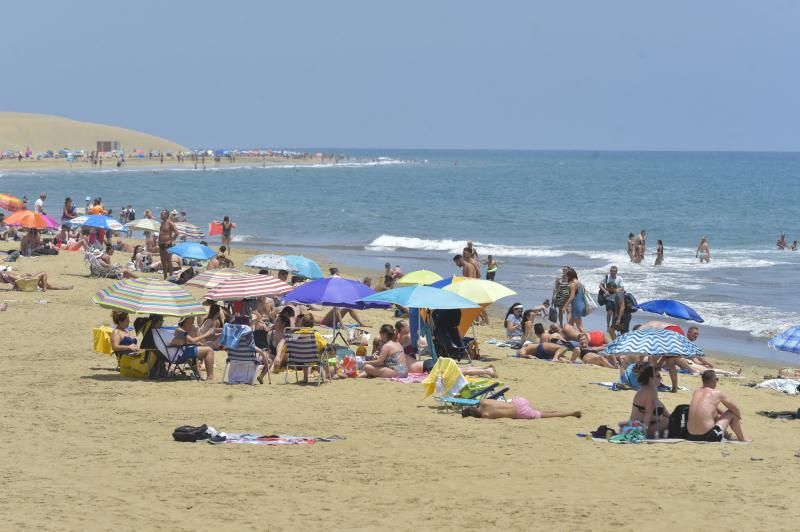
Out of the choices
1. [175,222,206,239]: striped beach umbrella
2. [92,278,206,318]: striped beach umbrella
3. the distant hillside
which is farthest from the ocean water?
the distant hillside

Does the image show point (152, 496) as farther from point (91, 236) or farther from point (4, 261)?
point (91, 236)

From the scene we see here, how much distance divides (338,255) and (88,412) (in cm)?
2351

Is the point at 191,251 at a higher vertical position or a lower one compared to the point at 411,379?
higher

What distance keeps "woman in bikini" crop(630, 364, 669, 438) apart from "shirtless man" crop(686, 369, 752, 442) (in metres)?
0.25

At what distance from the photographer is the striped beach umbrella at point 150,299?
38.2 ft

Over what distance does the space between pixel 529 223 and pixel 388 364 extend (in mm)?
37368

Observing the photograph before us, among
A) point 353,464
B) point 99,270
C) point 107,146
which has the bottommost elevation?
point 99,270

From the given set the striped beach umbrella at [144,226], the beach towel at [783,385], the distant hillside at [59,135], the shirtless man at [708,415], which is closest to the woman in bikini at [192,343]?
the shirtless man at [708,415]

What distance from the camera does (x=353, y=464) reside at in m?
8.55

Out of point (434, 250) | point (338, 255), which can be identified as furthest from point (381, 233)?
point (338, 255)

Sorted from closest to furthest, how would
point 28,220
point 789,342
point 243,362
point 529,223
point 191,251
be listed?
point 789,342 → point 243,362 → point 191,251 → point 28,220 → point 529,223

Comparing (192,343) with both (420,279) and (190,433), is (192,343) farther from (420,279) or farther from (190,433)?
(420,279)

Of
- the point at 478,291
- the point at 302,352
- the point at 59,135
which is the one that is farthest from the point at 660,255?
the point at 59,135

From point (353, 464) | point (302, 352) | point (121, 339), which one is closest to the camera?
point (353, 464)
